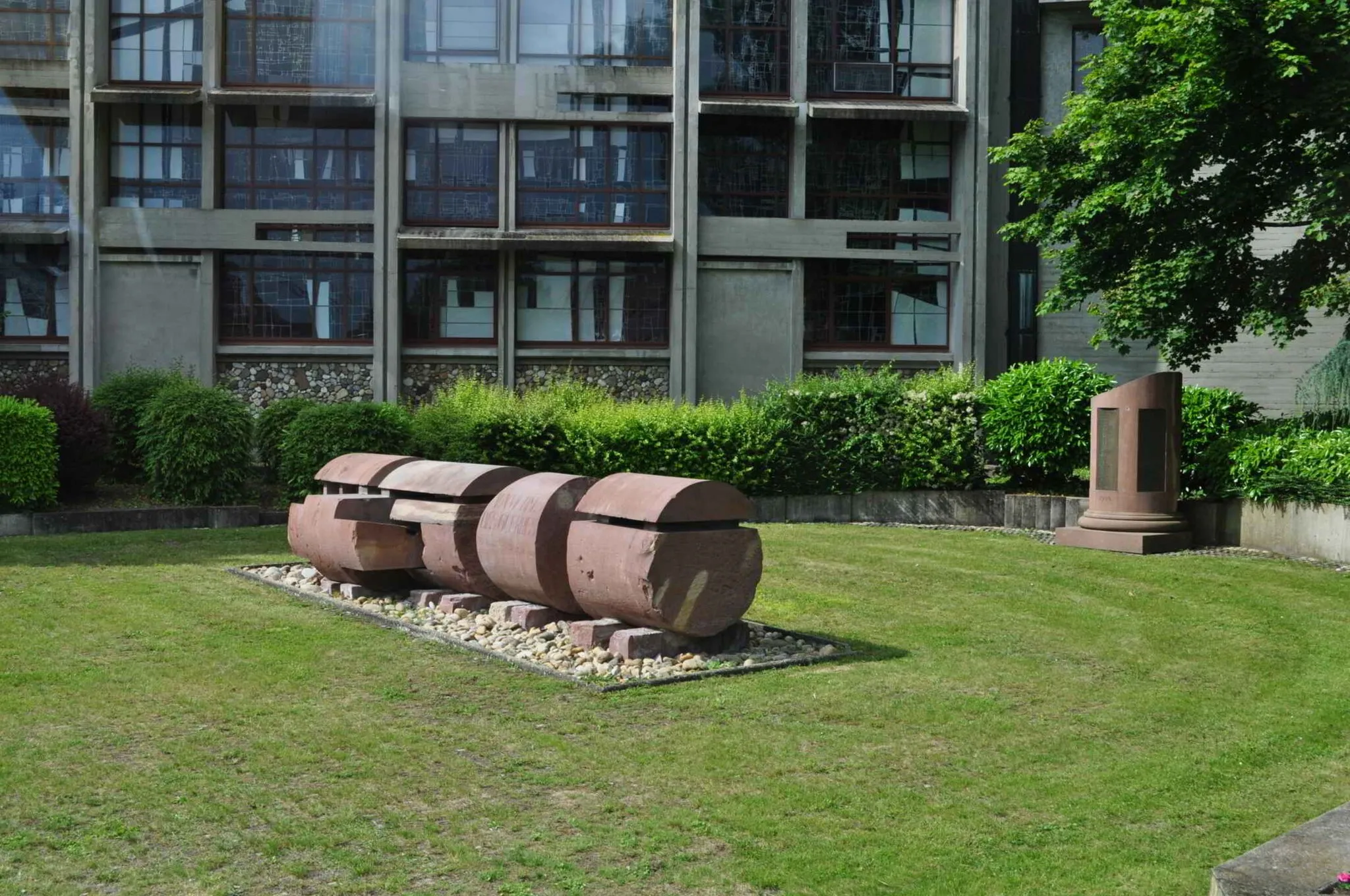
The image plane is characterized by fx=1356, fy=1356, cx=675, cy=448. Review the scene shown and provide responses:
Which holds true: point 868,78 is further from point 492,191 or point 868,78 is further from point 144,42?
point 144,42

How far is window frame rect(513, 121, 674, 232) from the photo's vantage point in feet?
87.2

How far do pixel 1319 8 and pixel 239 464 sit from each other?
14.6 metres

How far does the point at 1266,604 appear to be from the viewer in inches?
464

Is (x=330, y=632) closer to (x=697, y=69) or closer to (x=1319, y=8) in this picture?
(x=1319, y=8)

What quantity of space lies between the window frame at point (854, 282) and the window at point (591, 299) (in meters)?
2.92

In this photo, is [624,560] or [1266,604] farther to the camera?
[1266,604]

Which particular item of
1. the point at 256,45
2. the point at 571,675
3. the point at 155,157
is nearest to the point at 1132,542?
the point at 571,675

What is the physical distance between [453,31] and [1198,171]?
585 inches

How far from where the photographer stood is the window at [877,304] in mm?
27172

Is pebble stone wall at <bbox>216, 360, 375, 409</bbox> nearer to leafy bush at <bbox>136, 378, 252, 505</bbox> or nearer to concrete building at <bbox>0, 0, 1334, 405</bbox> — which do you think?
concrete building at <bbox>0, 0, 1334, 405</bbox>

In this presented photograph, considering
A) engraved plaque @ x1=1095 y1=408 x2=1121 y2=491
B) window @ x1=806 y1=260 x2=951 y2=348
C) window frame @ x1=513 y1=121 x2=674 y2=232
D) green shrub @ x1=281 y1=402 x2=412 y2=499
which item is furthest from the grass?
window frame @ x1=513 y1=121 x2=674 y2=232

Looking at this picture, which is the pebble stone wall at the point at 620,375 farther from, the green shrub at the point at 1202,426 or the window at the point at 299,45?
the green shrub at the point at 1202,426

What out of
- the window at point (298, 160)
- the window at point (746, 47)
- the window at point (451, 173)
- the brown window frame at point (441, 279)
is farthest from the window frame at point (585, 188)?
the window at point (298, 160)

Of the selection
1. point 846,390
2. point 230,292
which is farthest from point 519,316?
point 846,390
